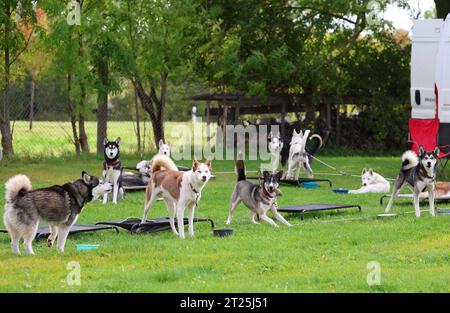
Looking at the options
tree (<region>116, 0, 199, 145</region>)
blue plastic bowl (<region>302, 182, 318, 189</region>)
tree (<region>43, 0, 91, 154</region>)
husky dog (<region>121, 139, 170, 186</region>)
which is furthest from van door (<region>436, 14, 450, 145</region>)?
tree (<region>116, 0, 199, 145</region>)

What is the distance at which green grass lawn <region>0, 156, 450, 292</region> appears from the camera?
8.48 metres

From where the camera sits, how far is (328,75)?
93.0 feet

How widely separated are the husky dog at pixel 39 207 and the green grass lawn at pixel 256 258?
0.24 m

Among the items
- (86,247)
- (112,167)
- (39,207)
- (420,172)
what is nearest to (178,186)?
(86,247)

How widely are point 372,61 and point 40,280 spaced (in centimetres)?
2203

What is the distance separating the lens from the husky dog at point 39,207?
1021cm

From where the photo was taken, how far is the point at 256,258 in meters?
9.98

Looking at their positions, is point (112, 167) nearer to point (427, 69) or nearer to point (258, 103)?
point (427, 69)

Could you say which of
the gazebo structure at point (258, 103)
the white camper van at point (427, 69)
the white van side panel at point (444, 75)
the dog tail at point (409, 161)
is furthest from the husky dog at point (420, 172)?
the gazebo structure at point (258, 103)

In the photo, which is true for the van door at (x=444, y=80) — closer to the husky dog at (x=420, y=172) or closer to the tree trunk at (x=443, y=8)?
the husky dog at (x=420, y=172)

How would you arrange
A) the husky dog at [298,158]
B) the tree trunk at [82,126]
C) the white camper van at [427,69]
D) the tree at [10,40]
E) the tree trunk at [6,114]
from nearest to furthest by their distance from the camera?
the white camper van at [427,69]
the husky dog at [298,158]
the tree at [10,40]
the tree trunk at [6,114]
the tree trunk at [82,126]

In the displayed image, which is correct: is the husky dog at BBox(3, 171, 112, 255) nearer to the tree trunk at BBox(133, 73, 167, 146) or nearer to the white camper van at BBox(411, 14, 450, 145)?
the white camper van at BBox(411, 14, 450, 145)

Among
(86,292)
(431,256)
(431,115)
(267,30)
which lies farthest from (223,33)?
(86,292)
